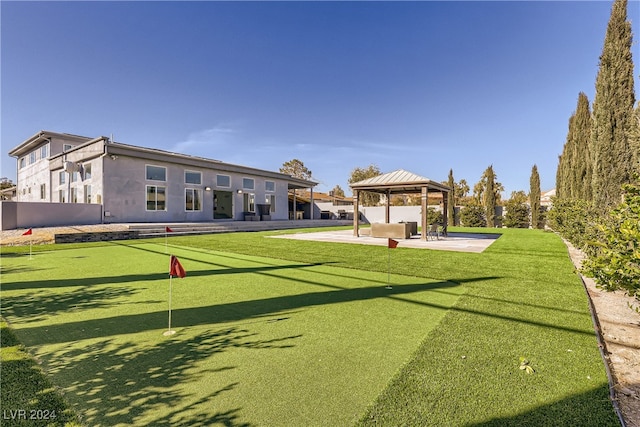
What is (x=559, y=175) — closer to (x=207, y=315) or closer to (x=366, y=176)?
(x=207, y=315)

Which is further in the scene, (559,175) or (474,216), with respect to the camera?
(474,216)

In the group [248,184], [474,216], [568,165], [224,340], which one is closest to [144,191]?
[248,184]

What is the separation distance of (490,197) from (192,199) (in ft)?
80.2

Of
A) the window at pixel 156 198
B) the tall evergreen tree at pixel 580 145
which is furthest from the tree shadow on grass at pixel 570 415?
the window at pixel 156 198

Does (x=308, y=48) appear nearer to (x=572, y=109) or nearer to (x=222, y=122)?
(x=222, y=122)

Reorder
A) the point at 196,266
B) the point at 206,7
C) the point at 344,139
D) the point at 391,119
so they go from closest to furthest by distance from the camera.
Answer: the point at 196,266, the point at 206,7, the point at 391,119, the point at 344,139

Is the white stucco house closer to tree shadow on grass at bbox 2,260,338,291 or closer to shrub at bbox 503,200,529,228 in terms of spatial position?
tree shadow on grass at bbox 2,260,338,291

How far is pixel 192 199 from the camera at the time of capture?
20641 millimetres

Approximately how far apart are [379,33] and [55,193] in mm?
26679

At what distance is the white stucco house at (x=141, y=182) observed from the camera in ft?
55.2

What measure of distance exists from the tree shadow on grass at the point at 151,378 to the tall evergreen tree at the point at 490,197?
25325mm

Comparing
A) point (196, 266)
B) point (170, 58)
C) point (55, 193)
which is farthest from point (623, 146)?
point (55, 193)

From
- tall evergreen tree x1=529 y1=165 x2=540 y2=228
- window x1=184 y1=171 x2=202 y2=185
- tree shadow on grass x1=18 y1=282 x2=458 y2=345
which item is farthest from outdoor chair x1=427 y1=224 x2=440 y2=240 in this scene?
window x1=184 y1=171 x2=202 y2=185

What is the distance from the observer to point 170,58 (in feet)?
56.2
